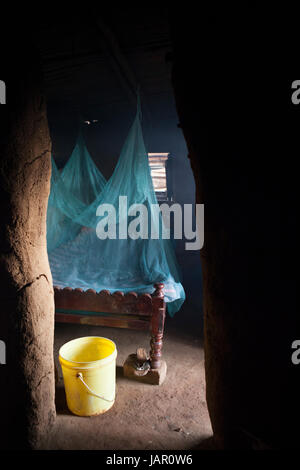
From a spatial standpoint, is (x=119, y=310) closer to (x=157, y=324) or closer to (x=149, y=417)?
(x=157, y=324)

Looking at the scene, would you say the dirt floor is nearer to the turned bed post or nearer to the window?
the turned bed post

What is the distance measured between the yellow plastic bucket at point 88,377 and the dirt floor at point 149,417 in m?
0.09

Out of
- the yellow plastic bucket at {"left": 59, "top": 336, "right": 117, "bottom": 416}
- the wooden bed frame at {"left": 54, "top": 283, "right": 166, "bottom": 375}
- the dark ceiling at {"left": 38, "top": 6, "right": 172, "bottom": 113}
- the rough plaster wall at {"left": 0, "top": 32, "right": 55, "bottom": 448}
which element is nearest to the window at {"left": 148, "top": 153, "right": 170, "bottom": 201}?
the dark ceiling at {"left": 38, "top": 6, "right": 172, "bottom": 113}

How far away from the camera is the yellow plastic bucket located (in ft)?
5.88

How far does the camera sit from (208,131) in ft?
3.32

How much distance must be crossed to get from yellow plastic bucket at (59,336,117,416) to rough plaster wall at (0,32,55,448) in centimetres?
24

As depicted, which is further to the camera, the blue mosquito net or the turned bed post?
the blue mosquito net

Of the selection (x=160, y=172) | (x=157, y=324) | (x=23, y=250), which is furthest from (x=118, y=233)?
(x=23, y=250)

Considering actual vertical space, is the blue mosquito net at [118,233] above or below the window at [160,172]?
below

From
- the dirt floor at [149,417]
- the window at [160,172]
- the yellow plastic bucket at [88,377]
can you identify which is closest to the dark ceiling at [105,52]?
the window at [160,172]

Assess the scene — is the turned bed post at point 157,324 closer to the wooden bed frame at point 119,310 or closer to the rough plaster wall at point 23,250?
the wooden bed frame at point 119,310

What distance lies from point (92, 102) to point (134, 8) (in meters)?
2.42

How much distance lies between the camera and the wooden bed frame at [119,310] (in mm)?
2350

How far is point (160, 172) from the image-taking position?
5.17 metres
